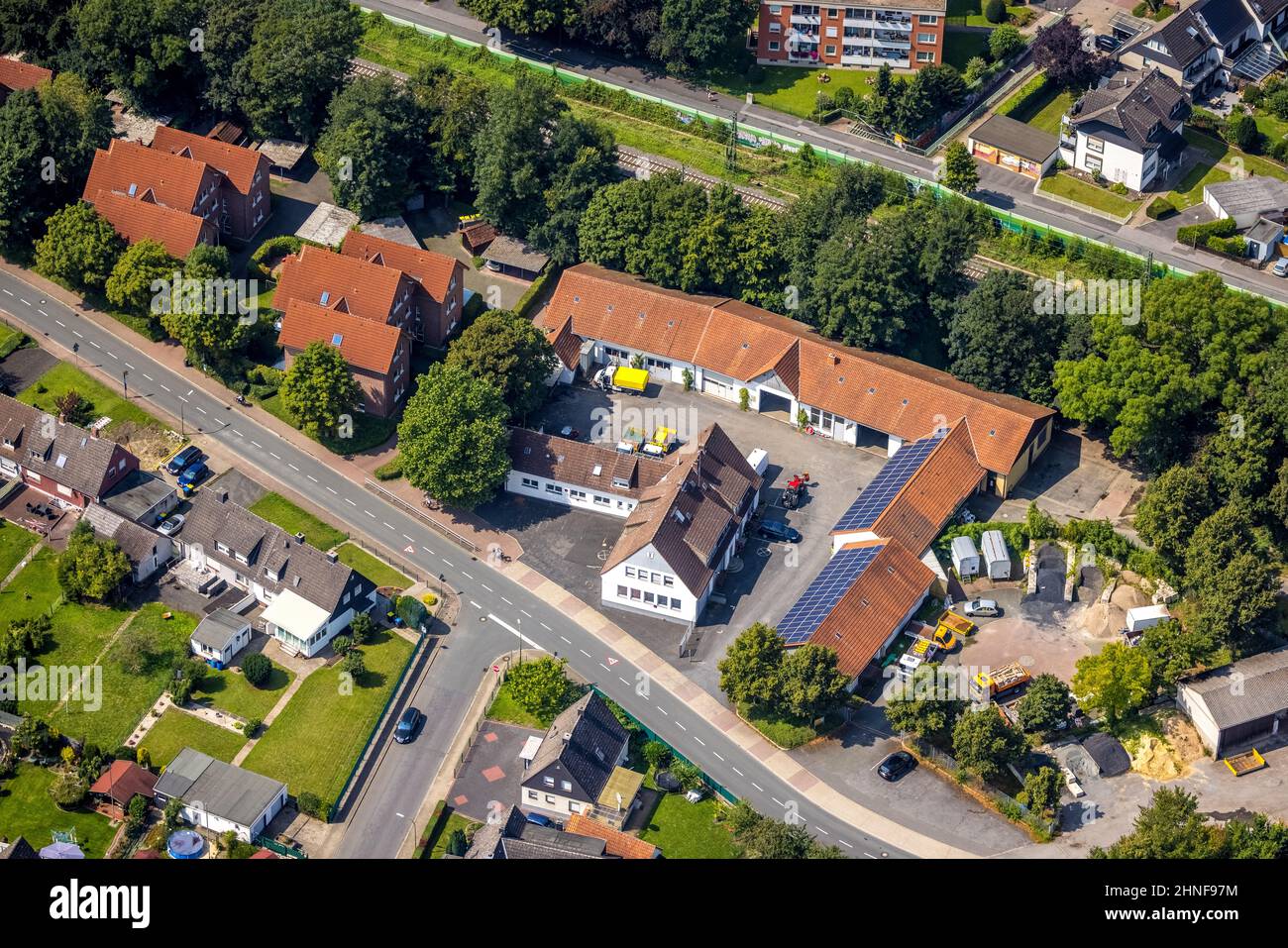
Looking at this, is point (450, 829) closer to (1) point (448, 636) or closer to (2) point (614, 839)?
(2) point (614, 839)

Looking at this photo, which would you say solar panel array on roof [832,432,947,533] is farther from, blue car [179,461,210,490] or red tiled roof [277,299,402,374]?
blue car [179,461,210,490]

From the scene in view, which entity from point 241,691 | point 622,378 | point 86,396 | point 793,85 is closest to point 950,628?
→ point 622,378

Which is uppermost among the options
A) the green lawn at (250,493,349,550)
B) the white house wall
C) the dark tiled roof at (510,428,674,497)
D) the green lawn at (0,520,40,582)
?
the dark tiled roof at (510,428,674,497)

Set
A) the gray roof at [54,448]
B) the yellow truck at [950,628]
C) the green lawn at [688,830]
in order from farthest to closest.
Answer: the gray roof at [54,448]
the yellow truck at [950,628]
the green lawn at [688,830]

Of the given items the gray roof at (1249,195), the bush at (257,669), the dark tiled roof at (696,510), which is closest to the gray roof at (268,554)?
the bush at (257,669)

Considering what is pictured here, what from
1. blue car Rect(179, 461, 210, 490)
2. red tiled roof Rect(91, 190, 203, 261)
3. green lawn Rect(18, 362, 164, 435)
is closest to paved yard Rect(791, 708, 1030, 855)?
blue car Rect(179, 461, 210, 490)

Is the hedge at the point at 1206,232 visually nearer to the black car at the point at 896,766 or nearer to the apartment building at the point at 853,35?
the apartment building at the point at 853,35
